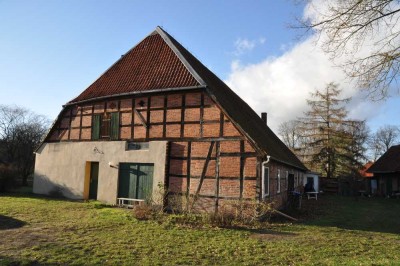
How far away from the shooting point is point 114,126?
1678cm

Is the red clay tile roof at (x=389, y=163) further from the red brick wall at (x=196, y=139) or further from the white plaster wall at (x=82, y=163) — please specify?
the white plaster wall at (x=82, y=163)

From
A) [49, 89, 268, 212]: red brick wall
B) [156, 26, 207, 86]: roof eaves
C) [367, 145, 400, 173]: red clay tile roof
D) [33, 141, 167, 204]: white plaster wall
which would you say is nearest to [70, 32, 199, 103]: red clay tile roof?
[156, 26, 207, 86]: roof eaves

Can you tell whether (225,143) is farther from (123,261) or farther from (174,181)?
(123,261)

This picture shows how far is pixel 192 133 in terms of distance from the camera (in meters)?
14.4

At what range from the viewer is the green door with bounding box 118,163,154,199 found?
599 inches

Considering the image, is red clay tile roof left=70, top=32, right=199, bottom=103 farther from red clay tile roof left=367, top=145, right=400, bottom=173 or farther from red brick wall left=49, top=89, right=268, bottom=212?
red clay tile roof left=367, top=145, right=400, bottom=173

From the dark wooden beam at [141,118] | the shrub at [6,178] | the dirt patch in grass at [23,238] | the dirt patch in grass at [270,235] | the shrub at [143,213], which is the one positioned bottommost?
the dirt patch in grass at [23,238]

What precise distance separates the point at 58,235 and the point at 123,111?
846 cm

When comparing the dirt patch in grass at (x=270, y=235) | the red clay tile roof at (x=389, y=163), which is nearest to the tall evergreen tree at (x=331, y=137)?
the red clay tile roof at (x=389, y=163)

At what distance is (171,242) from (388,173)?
29.0 meters

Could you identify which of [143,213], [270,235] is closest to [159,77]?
[143,213]

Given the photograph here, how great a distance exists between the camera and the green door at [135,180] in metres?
15.2

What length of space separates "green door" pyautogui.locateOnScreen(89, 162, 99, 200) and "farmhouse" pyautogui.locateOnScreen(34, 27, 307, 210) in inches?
2.1

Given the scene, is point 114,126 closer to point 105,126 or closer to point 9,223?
point 105,126
